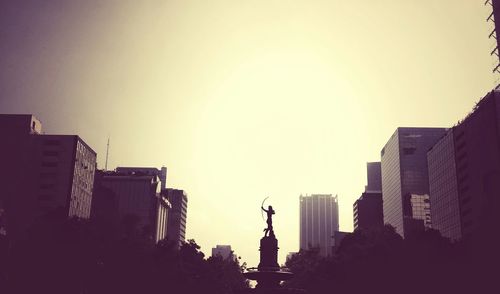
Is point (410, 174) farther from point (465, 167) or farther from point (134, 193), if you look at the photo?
point (134, 193)

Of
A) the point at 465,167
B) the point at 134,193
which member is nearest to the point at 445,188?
the point at 465,167

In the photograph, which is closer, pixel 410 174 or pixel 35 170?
pixel 35 170

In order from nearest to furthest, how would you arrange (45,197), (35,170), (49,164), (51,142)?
1. (45,197)
2. (35,170)
3. (49,164)
4. (51,142)

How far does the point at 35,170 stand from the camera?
5012 inches

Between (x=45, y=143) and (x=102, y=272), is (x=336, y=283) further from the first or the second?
(x=45, y=143)

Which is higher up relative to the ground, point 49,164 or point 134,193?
point 134,193

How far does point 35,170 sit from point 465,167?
9711 centimetres

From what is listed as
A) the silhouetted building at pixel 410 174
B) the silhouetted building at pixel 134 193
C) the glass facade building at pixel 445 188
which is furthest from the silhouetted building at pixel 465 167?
the silhouetted building at pixel 134 193

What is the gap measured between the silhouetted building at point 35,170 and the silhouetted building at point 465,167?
86.1 meters

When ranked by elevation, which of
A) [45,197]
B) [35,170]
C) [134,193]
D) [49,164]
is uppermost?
[134,193]

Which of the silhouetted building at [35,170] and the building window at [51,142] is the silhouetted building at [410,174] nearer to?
the silhouetted building at [35,170]

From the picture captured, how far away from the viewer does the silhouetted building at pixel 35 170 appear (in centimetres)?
12388

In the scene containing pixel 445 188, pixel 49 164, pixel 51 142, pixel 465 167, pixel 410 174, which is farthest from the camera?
pixel 410 174

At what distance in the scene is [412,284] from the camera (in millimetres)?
51781
